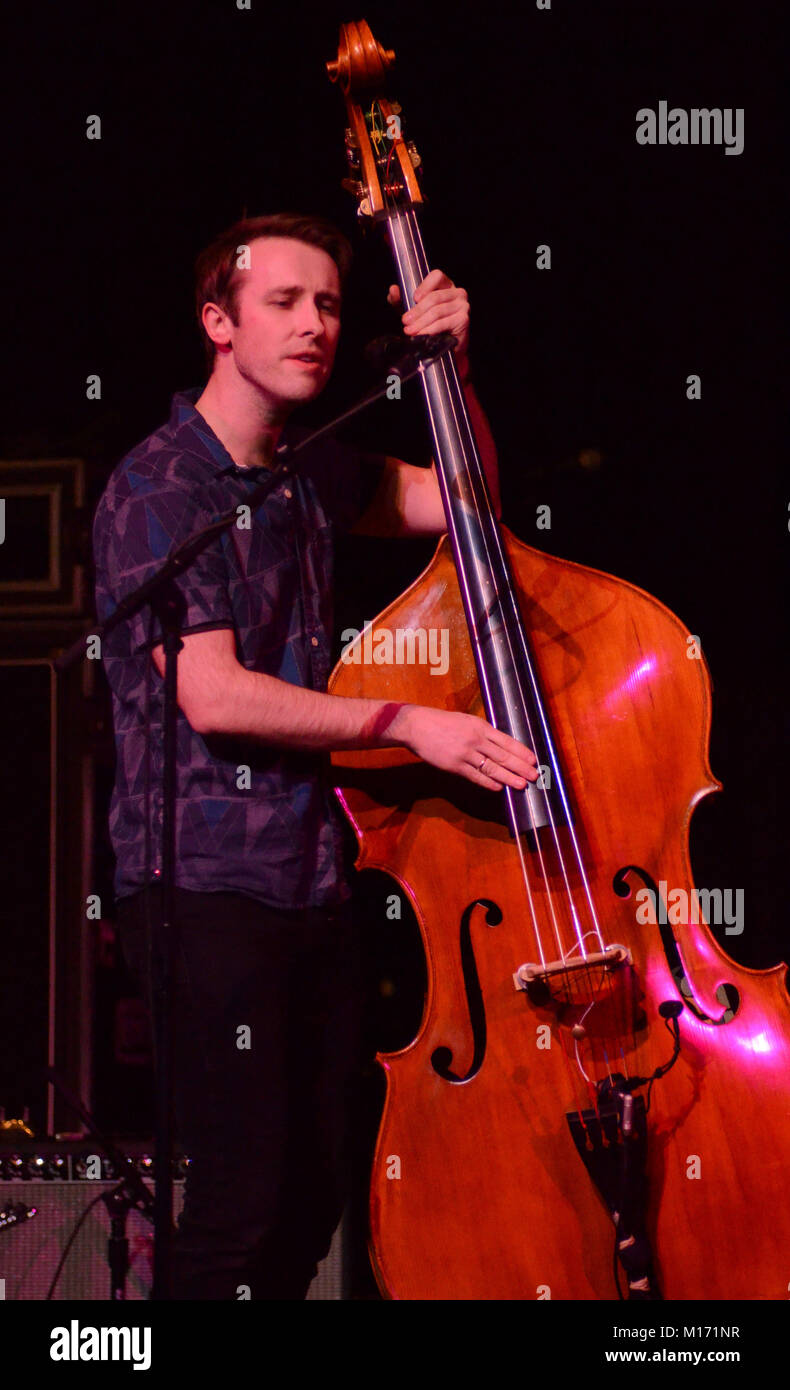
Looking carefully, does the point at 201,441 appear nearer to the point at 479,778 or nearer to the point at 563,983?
the point at 479,778

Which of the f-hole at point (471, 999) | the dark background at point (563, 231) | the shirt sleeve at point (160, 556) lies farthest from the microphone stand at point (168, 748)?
the dark background at point (563, 231)

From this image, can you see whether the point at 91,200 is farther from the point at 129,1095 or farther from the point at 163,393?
the point at 129,1095

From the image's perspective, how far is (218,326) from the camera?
2.40m

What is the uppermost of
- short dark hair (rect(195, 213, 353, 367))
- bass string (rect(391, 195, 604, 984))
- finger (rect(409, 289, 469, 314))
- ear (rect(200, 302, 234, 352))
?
short dark hair (rect(195, 213, 353, 367))

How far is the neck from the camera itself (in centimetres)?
232

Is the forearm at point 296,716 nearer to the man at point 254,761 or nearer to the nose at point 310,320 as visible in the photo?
the man at point 254,761

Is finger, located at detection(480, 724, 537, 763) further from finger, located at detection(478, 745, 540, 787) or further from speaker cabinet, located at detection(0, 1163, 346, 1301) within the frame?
speaker cabinet, located at detection(0, 1163, 346, 1301)

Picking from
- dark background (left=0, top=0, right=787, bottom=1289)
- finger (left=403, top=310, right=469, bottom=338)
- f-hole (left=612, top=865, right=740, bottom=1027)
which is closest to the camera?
f-hole (left=612, top=865, right=740, bottom=1027)

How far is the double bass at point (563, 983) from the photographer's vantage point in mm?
1869

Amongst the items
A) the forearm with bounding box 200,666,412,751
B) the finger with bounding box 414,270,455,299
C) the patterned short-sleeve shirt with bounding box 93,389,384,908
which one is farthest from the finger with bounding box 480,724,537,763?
the finger with bounding box 414,270,455,299

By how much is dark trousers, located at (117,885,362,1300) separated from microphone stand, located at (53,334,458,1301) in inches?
4.3

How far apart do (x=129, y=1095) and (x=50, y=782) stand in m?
0.74

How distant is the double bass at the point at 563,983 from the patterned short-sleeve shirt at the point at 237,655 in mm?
115

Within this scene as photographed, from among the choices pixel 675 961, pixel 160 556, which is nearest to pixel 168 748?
pixel 160 556
